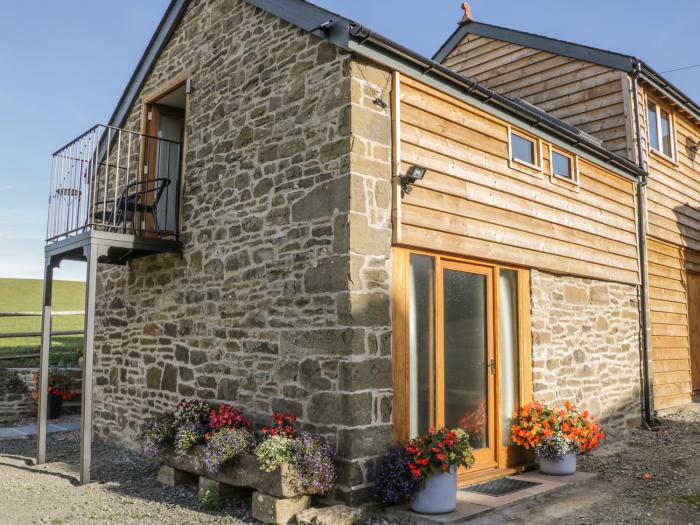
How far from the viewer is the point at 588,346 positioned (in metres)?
8.80

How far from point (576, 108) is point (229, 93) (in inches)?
287

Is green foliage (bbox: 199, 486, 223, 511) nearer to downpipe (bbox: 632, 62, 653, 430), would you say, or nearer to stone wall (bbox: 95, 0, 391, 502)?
stone wall (bbox: 95, 0, 391, 502)

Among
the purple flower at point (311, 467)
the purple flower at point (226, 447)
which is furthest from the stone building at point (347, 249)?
the purple flower at point (226, 447)

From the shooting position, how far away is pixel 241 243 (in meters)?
6.91

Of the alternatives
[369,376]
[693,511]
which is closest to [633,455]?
[693,511]

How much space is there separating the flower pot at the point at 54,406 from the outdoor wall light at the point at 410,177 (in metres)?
8.46

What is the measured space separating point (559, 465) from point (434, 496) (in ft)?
7.60

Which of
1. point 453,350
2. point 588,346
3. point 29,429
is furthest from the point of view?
point 29,429

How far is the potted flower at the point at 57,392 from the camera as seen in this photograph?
1116 centimetres

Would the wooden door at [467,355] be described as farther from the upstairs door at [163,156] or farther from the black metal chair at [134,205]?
the upstairs door at [163,156]

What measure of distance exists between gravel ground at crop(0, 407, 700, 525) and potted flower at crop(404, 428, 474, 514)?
30 cm

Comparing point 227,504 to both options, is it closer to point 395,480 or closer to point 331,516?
point 331,516

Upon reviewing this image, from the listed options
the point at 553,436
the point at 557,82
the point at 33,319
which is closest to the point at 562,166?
the point at 553,436

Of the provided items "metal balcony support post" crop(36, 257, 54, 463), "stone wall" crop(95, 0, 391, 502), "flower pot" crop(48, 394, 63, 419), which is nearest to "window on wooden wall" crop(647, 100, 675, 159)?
"stone wall" crop(95, 0, 391, 502)
